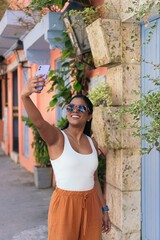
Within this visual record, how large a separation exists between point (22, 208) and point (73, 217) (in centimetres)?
380

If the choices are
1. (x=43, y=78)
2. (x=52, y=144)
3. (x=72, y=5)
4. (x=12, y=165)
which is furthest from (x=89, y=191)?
(x=12, y=165)

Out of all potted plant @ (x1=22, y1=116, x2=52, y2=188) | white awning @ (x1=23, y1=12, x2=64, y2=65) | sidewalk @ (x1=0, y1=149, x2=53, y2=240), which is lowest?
sidewalk @ (x1=0, y1=149, x2=53, y2=240)

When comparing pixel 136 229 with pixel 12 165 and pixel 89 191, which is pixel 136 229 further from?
pixel 12 165

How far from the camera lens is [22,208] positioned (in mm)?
→ 5875

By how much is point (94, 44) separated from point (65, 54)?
117 cm

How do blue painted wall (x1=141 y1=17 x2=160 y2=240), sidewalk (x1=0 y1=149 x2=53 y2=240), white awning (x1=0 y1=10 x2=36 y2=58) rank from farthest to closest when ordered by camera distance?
white awning (x1=0 y1=10 x2=36 y2=58)
sidewalk (x1=0 y1=149 x2=53 y2=240)
blue painted wall (x1=141 y1=17 x2=160 y2=240)

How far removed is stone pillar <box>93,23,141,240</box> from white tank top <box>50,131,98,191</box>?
4.62 ft

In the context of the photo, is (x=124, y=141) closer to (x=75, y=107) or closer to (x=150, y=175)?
(x=150, y=175)

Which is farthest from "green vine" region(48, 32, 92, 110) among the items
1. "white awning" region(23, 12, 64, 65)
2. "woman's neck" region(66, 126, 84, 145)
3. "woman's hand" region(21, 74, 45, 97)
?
"woman's hand" region(21, 74, 45, 97)

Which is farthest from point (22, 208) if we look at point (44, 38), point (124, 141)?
point (44, 38)

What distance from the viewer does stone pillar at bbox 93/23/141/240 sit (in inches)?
151

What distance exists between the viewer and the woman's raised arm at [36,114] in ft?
6.63

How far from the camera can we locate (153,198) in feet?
12.4

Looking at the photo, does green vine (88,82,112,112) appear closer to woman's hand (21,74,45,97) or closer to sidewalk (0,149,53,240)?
woman's hand (21,74,45,97)
